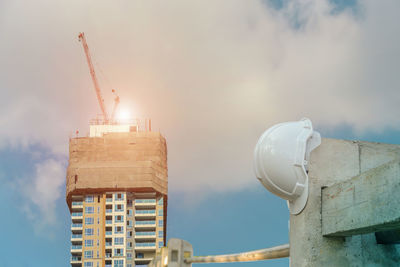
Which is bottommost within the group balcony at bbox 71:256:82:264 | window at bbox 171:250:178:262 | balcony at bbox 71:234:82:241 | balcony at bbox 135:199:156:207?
window at bbox 171:250:178:262

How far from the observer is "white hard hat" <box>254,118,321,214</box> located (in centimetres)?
511

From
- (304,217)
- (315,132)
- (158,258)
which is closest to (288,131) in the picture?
(315,132)

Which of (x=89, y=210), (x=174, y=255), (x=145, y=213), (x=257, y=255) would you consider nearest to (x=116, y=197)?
(x=89, y=210)

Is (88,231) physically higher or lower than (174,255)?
higher

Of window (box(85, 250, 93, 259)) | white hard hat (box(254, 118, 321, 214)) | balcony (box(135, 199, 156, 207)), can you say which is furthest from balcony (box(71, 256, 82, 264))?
white hard hat (box(254, 118, 321, 214))

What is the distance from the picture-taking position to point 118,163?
345ft

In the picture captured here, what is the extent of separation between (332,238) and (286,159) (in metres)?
0.71

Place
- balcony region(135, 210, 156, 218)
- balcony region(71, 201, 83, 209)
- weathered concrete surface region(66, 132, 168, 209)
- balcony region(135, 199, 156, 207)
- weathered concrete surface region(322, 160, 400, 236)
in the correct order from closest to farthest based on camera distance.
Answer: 1. weathered concrete surface region(322, 160, 400, 236)
2. weathered concrete surface region(66, 132, 168, 209)
3. balcony region(71, 201, 83, 209)
4. balcony region(135, 210, 156, 218)
5. balcony region(135, 199, 156, 207)

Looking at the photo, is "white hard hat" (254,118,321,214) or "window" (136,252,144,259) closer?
"white hard hat" (254,118,321,214)

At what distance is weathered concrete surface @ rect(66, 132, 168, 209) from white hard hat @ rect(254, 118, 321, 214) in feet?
324

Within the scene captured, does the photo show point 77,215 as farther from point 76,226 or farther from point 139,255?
point 139,255

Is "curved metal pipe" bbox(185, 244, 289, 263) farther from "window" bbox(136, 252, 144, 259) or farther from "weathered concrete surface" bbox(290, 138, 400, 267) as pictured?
"window" bbox(136, 252, 144, 259)

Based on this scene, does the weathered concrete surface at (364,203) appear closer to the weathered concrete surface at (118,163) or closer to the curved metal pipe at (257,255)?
the curved metal pipe at (257,255)

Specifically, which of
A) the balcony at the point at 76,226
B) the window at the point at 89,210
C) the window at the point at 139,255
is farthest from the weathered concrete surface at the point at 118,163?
the window at the point at 139,255
